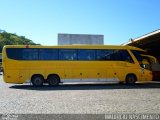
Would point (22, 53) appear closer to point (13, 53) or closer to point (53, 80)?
point (13, 53)

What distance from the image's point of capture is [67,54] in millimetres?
24125

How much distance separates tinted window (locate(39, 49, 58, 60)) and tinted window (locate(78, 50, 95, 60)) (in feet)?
5.54

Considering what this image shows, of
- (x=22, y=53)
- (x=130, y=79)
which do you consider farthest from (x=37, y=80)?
(x=130, y=79)

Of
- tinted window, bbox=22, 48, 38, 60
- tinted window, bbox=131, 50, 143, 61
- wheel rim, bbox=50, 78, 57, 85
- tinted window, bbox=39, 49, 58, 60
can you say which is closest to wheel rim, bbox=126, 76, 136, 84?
tinted window, bbox=131, 50, 143, 61

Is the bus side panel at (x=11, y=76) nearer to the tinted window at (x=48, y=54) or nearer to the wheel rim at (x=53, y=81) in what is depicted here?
the tinted window at (x=48, y=54)

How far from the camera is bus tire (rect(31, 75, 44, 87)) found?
23.6 metres

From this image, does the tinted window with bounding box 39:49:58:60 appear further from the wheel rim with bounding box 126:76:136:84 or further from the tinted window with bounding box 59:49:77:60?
the wheel rim with bounding box 126:76:136:84

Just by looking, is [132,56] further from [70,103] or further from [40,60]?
[70,103]

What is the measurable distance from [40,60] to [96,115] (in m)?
13.9

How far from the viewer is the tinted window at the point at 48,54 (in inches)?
932

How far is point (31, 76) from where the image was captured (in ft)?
77.8

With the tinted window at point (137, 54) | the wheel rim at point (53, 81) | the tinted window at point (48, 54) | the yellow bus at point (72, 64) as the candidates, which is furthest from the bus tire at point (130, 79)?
the tinted window at point (48, 54)

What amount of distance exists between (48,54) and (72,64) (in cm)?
181

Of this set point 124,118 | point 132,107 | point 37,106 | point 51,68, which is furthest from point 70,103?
point 51,68
